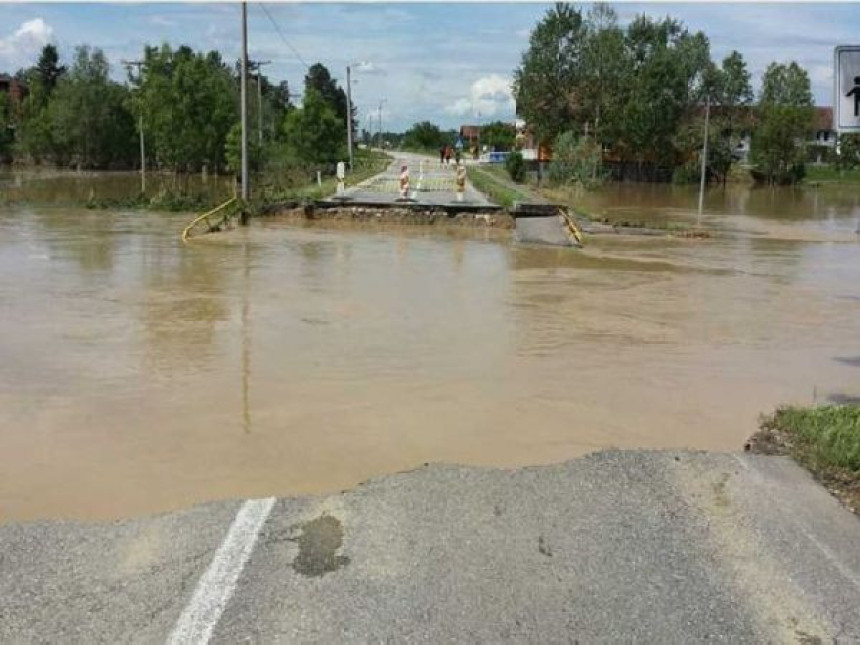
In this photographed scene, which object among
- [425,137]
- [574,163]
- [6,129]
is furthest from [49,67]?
[574,163]

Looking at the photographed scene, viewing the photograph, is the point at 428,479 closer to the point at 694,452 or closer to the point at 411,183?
the point at 694,452

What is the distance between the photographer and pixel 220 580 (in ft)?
15.2

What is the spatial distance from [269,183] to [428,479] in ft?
115

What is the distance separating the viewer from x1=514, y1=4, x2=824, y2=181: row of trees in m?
76.0

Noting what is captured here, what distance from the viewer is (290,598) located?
→ 4469 mm

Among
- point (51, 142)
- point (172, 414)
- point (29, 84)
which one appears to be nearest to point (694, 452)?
point (172, 414)

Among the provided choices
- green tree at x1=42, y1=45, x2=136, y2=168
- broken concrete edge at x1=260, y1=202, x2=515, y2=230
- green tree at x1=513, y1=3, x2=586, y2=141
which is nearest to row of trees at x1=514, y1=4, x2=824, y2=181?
green tree at x1=513, y1=3, x2=586, y2=141

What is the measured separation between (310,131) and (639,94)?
3241 cm

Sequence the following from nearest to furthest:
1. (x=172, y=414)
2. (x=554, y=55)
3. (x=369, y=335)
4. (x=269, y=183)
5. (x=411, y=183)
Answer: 1. (x=172, y=414)
2. (x=369, y=335)
3. (x=269, y=183)
4. (x=411, y=183)
5. (x=554, y=55)

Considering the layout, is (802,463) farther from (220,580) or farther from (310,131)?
(310,131)

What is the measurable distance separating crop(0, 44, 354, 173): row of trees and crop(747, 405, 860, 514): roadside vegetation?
3996 cm

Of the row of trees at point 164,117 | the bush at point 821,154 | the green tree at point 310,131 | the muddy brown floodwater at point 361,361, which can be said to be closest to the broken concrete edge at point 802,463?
the muddy brown floodwater at point 361,361

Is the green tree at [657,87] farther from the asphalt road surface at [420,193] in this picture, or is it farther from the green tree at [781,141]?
the asphalt road surface at [420,193]

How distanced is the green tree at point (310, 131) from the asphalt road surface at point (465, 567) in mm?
47087
